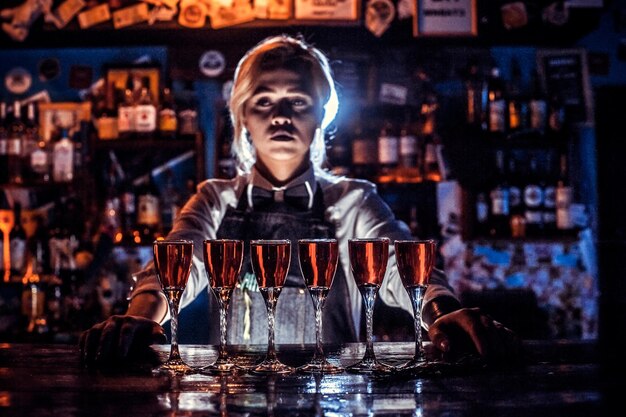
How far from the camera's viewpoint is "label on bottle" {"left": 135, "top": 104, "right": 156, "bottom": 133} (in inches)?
158

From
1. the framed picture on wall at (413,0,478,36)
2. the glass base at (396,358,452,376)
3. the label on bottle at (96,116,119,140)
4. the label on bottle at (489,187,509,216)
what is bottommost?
the glass base at (396,358,452,376)

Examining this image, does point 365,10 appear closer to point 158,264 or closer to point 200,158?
point 200,158

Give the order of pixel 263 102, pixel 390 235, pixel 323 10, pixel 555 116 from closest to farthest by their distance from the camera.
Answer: pixel 390 235
pixel 263 102
pixel 323 10
pixel 555 116

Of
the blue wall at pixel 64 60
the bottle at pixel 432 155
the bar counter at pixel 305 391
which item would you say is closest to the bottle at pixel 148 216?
the blue wall at pixel 64 60

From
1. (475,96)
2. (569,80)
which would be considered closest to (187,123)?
(475,96)

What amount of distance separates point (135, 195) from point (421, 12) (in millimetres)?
1858

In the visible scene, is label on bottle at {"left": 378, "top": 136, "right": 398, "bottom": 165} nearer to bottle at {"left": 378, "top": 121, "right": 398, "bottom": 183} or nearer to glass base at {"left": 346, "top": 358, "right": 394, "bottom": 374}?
bottle at {"left": 378, "top": 121, "right": 398, "bottom": 183}

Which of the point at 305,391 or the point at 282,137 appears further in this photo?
the point at 282,137

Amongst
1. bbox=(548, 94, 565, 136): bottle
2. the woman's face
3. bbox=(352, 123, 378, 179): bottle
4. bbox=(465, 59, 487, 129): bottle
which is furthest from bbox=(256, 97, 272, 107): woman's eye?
bbox=(548, 94, 565, 136): bottle

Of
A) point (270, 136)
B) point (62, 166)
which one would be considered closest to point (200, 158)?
point (62, 166)

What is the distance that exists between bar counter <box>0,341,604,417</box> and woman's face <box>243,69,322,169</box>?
0.93m

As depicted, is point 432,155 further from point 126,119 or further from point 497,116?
point 126,119

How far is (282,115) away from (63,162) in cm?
229

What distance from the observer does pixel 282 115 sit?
88.4 inches
